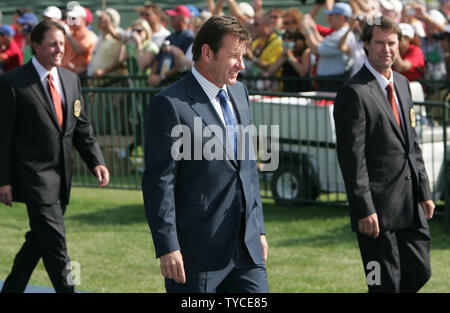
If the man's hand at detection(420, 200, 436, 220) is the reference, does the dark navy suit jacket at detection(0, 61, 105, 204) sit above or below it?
above

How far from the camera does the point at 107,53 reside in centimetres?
1398

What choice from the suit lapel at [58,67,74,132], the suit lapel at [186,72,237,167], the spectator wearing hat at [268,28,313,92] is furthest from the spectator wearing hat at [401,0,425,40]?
the suit lapel at [186,72,237,167]

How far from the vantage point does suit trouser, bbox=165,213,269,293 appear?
4.59m

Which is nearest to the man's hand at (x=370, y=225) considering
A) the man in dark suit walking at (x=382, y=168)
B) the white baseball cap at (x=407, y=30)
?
the man in dark suit walking at (x=382, y=168)

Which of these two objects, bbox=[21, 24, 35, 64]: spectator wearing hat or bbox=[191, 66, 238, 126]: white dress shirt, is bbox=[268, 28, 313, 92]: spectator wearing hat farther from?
bbox=[191, 66, 238, 126]: white dress shirt

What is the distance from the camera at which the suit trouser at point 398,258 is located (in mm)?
5684

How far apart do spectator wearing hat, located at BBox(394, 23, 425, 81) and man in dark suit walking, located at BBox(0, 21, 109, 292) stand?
16.6 ft

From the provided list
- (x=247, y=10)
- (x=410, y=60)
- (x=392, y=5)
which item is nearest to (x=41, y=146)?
(x=410, y=60)

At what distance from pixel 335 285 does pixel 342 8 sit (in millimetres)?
4880

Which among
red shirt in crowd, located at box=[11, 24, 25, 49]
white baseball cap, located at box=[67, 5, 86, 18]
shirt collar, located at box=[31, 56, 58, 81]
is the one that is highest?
shirt collar, located at box=[31, 56, 58, 81]

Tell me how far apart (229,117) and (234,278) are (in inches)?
32.1

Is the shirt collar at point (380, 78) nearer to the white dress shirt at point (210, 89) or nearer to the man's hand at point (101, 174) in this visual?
the white dress shirt at point (210, 89)
